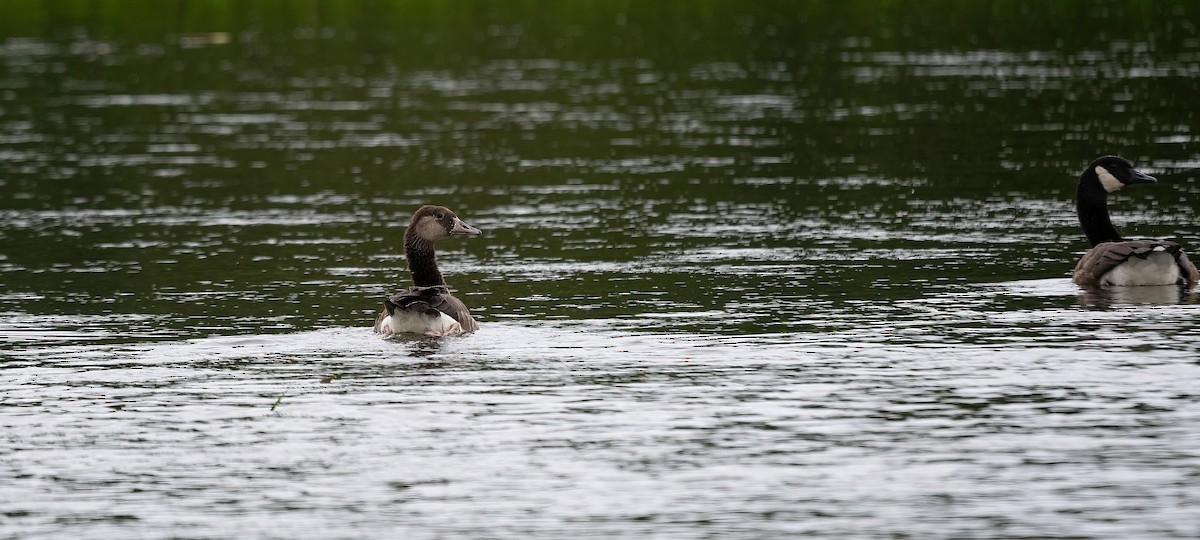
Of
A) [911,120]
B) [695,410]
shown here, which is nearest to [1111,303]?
[695,410]

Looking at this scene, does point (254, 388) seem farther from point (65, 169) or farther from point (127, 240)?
point (65, 169)

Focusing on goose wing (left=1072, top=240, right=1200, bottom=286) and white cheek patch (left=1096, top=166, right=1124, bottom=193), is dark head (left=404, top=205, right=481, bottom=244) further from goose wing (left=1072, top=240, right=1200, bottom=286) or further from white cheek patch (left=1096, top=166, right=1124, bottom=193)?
white cheek patch (left=1096, top=166, right=1124, bottom=193)

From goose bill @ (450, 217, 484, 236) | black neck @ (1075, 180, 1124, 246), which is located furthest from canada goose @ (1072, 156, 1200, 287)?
goose bill @ (450, 217, 484, 236)

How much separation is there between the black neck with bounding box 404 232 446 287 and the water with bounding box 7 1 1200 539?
2.40 ft

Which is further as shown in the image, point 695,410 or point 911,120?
point 911,120

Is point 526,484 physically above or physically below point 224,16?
below

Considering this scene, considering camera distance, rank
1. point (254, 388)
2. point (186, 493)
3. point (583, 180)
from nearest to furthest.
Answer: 1. point (186, 493)
2. point (254, 388)
3. point (583, 180)

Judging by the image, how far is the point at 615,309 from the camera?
1908 cm

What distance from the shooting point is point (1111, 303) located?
731 inches

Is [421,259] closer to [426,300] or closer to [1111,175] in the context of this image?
[426,300]

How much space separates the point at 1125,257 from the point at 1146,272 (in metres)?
0.27

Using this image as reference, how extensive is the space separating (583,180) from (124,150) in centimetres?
1097

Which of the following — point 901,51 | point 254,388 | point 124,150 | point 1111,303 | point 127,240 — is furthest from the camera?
point 901,51

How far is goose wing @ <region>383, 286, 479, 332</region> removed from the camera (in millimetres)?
17297
